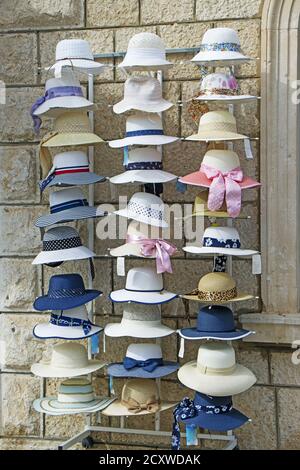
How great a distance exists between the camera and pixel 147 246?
3.73 meters

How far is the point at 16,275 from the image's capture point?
4.29m

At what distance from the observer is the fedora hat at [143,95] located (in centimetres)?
377

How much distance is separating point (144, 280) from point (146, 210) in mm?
339

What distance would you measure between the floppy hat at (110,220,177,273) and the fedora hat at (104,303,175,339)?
23 cm

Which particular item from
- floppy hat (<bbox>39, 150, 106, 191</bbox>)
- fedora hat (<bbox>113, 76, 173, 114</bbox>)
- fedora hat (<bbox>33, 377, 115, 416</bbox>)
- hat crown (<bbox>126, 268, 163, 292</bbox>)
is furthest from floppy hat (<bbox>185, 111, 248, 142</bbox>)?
fedora hat (<bbox>33, 377, 115, 416</bbox>)

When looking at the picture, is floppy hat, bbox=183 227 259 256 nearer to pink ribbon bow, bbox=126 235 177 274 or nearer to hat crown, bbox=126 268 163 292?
pink ribbon bow, bbox=126 235 177 274

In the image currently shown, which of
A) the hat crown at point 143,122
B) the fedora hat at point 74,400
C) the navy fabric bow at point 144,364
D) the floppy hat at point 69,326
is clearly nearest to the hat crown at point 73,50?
the hat crown at point 143,122

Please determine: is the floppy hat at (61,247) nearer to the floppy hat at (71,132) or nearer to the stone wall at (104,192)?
the stone wall at (104,192)

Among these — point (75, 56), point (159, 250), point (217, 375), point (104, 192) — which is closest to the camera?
point (217, 375)

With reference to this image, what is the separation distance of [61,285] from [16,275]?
1.67ft

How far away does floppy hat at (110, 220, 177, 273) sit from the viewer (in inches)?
147

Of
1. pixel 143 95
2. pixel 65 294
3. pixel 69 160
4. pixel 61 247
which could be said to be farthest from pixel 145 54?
pixel 65 294

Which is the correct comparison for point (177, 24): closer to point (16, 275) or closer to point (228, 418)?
point (16, 275)

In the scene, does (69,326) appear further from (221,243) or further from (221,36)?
(221,36)
